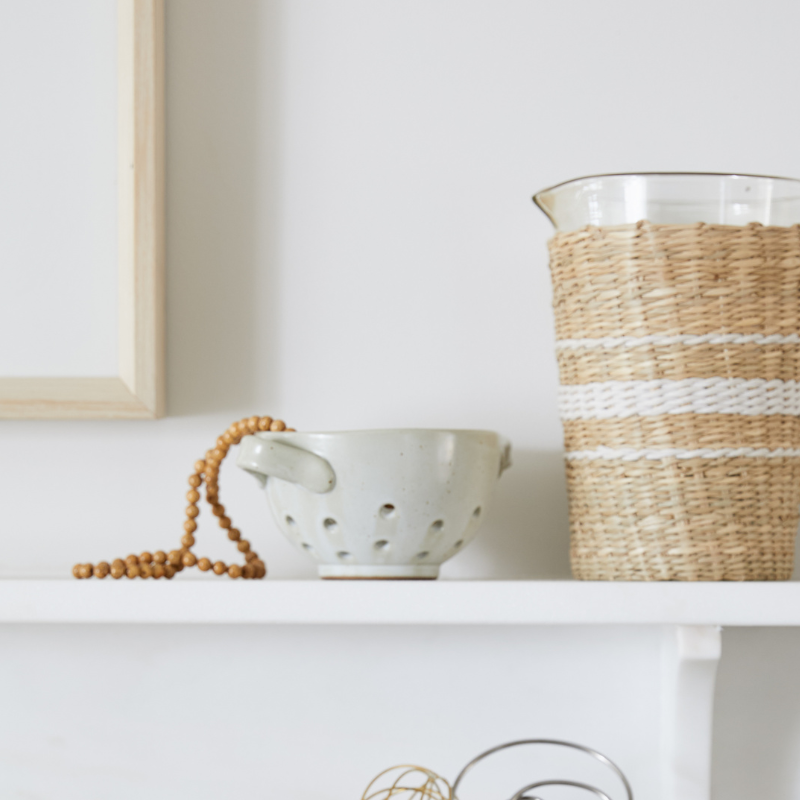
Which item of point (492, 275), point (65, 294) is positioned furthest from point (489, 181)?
point (65, 294)

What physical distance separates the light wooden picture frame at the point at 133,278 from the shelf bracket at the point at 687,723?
41 centimetres

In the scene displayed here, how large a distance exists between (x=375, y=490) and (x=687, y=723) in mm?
277

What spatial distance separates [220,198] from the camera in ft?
2.13

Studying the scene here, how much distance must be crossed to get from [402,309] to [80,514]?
0.30 meters

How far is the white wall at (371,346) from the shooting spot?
62cm

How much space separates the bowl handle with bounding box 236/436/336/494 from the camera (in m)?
0.49

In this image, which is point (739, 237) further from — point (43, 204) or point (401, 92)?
point (43, 204)

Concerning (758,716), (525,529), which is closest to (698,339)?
(525,529)

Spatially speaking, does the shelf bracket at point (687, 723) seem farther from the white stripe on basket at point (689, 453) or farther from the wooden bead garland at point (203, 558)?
the wooden bead garland at point (203, 558)

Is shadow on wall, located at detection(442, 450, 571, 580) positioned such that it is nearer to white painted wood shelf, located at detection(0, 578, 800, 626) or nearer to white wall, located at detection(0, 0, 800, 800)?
white wall, located at detection(0, 0, 800, 800)

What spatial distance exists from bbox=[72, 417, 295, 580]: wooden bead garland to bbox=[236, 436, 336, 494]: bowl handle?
32 mm

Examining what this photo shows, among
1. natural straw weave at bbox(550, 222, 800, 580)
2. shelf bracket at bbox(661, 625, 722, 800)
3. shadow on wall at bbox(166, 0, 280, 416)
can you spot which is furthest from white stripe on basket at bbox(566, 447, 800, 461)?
shadow on wall at bbox(166, 0, 280, 416)

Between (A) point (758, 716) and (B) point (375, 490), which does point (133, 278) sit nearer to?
(B) point (375, 490)

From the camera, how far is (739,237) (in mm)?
483
